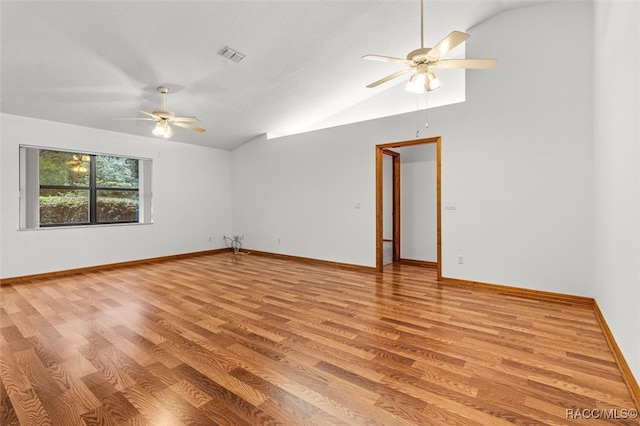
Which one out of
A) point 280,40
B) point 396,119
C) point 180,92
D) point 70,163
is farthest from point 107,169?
point 396,119

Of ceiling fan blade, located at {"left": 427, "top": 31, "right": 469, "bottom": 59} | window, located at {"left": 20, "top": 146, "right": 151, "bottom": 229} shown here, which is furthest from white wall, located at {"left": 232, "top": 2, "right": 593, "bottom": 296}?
window, located at {"left": 20, "top": 146, "right": 151, "bottom": 229}

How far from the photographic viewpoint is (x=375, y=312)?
3.32 m

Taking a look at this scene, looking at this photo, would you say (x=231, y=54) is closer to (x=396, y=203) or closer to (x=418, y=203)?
(x=396, y=203)

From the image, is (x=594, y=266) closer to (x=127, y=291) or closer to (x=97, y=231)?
(x=127, y=291)

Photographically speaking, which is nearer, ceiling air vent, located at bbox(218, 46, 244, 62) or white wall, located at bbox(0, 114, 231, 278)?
ceiling air vent, located at bbox(218, 46, 244, 62)

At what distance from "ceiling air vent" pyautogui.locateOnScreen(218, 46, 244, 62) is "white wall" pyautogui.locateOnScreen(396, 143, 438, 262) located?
11.9ft

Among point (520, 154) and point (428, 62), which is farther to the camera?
point (520, 154)

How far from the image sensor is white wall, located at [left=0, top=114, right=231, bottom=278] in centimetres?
472

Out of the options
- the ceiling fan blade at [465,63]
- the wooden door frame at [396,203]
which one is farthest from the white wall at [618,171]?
the wooden door frame at [396,203]

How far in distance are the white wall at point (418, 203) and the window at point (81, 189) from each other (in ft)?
18.3

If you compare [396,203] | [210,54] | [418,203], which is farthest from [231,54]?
[418,203]

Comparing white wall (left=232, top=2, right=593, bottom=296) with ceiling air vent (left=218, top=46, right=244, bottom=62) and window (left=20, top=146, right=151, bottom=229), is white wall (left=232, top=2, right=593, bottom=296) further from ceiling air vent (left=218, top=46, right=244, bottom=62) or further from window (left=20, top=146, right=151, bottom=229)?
window (left=20, top=146, right=151, bottom=229)

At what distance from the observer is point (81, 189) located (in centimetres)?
555

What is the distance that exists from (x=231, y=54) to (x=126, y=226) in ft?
14.1
